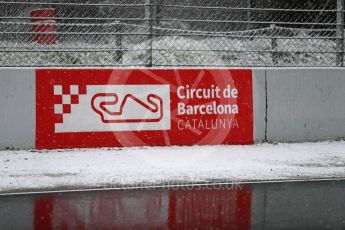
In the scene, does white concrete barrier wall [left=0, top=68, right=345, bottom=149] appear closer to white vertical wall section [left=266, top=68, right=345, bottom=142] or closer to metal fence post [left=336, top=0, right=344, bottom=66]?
white vertical wall section [left=266, top=68, right=345, bottom=142]

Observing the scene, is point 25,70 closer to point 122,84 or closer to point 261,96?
point 122,84

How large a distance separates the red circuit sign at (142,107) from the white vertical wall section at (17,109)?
0.47ft

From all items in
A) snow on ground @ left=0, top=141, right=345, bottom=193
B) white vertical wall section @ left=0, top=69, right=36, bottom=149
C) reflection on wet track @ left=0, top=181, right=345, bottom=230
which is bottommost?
reflection on wet track @ left=0, top=181, right=345, bottom=230

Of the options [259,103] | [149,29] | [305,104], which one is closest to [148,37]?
[149,29]

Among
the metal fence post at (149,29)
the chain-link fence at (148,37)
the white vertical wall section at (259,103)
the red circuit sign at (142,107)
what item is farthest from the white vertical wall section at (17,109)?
the white vertical wall section at (259,103)

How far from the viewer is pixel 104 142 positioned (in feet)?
37.9

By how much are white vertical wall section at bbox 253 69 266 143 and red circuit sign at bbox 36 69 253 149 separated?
11cm

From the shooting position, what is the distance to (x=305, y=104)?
499 inches

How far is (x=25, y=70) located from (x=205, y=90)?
3.42 m

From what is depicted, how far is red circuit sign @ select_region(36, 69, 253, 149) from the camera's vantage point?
11.3 m

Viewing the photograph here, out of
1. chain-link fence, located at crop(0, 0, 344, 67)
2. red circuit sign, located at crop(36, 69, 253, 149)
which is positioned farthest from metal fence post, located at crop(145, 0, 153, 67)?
red circuit sign, located at crop(36, 69, 253, 149)

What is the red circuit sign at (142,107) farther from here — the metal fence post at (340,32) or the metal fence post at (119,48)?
the metal fence post at (340,32)

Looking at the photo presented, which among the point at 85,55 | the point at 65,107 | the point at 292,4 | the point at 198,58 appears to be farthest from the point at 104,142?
the point at 292,4

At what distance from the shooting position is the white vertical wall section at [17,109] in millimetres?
11180
